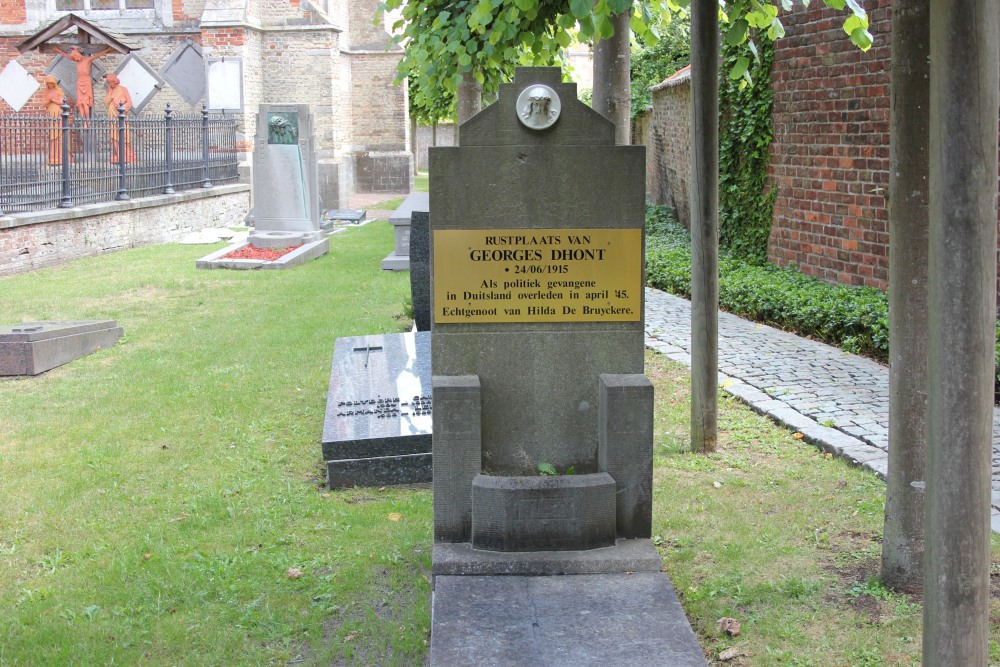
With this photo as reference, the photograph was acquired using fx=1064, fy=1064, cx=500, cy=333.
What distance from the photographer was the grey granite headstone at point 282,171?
17734mm

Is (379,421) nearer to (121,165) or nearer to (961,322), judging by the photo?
(961,322)

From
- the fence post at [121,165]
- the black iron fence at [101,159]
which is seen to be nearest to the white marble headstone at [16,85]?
the black iron fence at [101,159]

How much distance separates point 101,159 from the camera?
18.1m

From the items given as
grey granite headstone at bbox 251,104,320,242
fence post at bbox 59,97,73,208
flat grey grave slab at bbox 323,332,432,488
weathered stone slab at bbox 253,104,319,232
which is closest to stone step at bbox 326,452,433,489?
flat grey grave slab at bbox 323,332,432,488

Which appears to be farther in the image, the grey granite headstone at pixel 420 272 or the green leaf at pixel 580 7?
the grey granite headstone at pixel 420 272

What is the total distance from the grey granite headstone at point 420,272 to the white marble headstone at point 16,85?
21874 mm

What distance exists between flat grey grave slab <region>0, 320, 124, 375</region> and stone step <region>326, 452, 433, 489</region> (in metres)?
3.98

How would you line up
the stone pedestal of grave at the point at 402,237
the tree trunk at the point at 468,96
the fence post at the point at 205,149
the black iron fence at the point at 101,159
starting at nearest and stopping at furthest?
the tree trunk at the point at 468,96 < the stone pedestal of grave at the point at 402,237 < the black iron fence at the point at 101,159 < the fence post at the point at 205,149

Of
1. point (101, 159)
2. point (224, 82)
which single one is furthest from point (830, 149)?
point (224, 82)

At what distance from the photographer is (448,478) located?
4.32 metres

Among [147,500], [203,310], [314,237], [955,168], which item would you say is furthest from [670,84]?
[955,168]

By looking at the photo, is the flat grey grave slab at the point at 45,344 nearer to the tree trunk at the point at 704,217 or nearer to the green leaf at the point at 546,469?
the tree trunk at the point at 704,217

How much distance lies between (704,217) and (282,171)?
42.0 feet

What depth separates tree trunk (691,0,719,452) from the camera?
19.7ft
